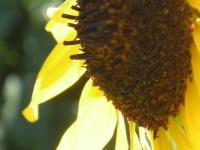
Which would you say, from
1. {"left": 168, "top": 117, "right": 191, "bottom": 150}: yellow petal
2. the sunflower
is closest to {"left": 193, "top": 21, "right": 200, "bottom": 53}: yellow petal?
the sunflower

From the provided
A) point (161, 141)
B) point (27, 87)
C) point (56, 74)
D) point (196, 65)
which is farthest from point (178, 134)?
point (27, 87)

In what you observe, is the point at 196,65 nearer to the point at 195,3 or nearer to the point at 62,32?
the point at 195,3

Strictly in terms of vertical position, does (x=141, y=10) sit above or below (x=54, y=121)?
above

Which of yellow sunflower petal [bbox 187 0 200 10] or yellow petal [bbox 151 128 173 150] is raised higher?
yellow sunflower petal [bbox 187 0 200 10]

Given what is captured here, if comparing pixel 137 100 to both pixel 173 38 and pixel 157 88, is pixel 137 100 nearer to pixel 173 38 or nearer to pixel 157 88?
pixel 157 88

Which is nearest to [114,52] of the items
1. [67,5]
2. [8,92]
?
[67,5]

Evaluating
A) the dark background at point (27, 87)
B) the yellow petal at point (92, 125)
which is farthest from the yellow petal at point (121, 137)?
the dark background at point (27, 87)

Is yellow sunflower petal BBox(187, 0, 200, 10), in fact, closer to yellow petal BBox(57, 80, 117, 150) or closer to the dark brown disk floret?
the dark brown disk floret

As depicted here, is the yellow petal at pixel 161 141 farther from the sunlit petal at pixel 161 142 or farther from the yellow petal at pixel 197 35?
the yellow petal at pixel 197 35
